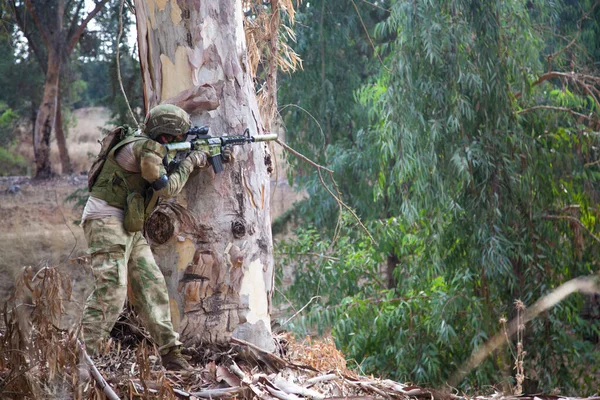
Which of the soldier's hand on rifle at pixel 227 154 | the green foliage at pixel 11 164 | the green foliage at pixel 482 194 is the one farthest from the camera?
the green foliage at pixel 11 164

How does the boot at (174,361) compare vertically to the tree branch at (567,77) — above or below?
below

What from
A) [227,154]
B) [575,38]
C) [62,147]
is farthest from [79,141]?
[227,154]

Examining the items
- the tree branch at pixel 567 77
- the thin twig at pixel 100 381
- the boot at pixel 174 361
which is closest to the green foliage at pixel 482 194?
the tree branch at pixel 567 77

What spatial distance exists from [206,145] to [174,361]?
1.10m

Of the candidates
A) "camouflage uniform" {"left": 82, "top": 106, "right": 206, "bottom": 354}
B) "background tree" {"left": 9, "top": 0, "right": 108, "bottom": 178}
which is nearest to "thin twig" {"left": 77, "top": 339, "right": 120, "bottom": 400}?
"camouflage uniform" {"left": 82, "top": 106, "right": 206, "bottom": 354}

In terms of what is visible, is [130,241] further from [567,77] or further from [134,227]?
[567,77]

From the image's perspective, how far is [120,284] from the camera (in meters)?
3.69

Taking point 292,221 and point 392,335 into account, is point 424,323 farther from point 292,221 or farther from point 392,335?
point 292,221

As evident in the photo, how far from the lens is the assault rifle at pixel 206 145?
12.5 feet

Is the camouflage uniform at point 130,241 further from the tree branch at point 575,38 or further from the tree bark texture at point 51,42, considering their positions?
the tree bark texture at point 51,42

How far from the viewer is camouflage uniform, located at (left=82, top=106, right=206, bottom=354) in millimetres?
3660

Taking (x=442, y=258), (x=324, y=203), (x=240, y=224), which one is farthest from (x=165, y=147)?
(x=324, y=203)

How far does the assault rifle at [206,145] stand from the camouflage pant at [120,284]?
45cm

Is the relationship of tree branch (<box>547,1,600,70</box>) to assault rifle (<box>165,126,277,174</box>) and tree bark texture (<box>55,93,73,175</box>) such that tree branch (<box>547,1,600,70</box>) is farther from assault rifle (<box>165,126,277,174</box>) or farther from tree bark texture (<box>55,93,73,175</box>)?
tree bark texture (<box>55,93,73,175</box>)
